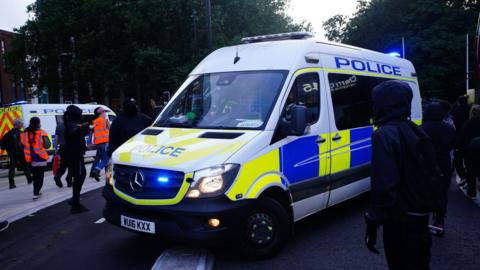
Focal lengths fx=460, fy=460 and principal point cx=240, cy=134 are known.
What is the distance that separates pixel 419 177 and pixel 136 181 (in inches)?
110

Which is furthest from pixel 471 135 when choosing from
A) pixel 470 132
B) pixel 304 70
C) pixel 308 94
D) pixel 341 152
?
pixel 304 70

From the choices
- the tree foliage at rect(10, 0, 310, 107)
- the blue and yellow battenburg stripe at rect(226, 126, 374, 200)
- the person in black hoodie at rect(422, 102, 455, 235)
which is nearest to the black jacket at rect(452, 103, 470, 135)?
the blue and yellow battenburg stripe at rect(226, 126, 374, 200)

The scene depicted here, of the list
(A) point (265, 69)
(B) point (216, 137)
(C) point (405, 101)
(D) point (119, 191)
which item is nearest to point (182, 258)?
(D) point (119, 191)

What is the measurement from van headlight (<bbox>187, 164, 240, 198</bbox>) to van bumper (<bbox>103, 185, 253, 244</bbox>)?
0.06 m

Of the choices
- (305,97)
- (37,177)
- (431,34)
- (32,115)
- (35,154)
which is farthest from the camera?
(431,34)

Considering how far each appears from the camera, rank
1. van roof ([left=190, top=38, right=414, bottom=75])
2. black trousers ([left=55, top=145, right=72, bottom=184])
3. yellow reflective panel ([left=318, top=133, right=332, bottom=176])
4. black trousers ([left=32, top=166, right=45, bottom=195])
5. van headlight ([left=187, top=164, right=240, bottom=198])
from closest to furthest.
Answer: van headlight ([left=187, top=164, right=240, bottom=198]) → van roof ([left=190, top=38, right=414, bottom=75]) → yellow reflective panel ([left=318, top=133, right=332, bottom=176]) → black trousers ([left=32, top=166, right=45, bottom=195]) → black trousers ([left=55, top=145, right=72, bottom=184])

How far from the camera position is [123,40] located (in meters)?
29.1

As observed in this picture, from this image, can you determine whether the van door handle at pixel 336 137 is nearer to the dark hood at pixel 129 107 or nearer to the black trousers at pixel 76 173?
the dark hood at pixel 129 107

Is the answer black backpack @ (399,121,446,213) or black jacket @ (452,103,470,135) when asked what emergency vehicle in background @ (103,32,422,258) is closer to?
black backpack @ (399,121,446,213)

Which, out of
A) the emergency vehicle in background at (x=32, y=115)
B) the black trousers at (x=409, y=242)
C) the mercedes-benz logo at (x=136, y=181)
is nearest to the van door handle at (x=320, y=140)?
the mercedes-benz logo at (x=136, y=181)

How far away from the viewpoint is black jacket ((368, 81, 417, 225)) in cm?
278

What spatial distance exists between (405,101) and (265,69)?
104 inches

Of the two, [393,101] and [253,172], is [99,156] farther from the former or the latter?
[393,101]

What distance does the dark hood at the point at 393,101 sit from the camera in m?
2.88
